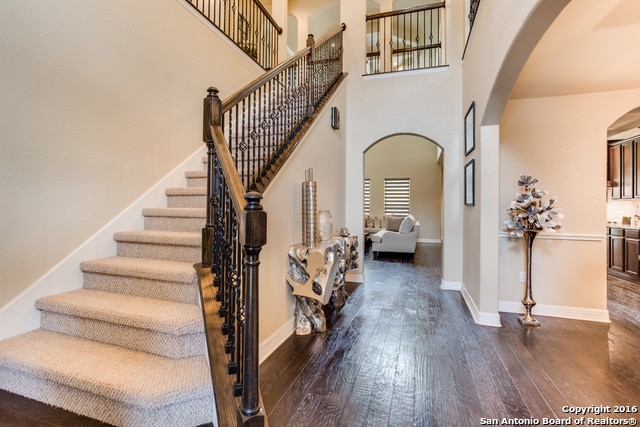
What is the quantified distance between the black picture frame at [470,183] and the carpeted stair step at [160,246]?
2.84 metres

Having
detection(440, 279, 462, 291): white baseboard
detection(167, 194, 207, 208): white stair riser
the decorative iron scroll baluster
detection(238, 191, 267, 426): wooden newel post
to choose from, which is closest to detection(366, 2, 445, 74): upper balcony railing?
the decorative iron scroll baluster

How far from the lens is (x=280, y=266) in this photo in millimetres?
2492

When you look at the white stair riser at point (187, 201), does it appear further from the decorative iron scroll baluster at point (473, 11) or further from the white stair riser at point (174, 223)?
the decorative iron scroll baluster at point (473, 11)

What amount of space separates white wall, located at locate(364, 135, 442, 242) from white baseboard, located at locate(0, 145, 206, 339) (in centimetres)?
758

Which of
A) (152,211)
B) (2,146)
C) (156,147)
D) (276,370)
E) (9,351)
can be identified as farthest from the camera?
(156,147)

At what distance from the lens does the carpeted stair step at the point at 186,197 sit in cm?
266

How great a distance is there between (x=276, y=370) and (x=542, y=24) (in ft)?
8.87

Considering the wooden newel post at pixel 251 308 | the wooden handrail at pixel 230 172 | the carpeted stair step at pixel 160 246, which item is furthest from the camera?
the carpeted stair step at pixel 160 246

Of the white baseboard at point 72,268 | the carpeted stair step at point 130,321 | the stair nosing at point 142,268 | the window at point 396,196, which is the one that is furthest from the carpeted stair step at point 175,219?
the window at point 396,196

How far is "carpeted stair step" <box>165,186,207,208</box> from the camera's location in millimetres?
2664

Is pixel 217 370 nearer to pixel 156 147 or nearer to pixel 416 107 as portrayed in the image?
pixel 156 147

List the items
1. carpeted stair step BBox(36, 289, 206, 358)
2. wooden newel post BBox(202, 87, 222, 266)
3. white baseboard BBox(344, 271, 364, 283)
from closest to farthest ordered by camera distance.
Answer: carpeted stair step BBox(36, 289, 206, 358), wooden newel post BBox(202, 87, 222, 266), white baseboard BBox(344, 271, 364, 283)

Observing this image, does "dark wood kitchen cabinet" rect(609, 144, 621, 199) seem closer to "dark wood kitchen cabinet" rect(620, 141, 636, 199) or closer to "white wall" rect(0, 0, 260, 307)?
"dark wood kitchen cabinet" rect(620, 141, 636, 199)

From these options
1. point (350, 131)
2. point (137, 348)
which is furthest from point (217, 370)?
point (350, 131)
